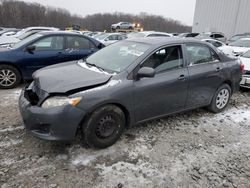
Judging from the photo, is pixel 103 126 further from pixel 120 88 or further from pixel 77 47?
pixel 77 47

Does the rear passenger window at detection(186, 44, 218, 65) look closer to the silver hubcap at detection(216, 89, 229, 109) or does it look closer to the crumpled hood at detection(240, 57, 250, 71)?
the silver hubcap at detection(216, 89, 229, 109)

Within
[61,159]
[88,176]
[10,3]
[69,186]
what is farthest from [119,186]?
[10,3]

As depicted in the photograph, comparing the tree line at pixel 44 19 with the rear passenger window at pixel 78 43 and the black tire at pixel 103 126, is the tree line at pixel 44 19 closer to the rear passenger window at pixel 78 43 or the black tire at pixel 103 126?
the rear passenger window at pixel 78 43

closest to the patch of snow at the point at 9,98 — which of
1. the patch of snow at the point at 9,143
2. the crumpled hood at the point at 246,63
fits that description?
the patch of snow at the point at 9,143

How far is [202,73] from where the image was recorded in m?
3.82

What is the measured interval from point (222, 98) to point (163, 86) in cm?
182

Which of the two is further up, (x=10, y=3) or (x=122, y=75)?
(x=10, y=3)

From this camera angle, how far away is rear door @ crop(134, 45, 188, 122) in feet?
10.4

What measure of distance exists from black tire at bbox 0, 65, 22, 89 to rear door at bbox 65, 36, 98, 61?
134 centimetres

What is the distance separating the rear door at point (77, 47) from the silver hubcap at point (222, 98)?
12.0 feet

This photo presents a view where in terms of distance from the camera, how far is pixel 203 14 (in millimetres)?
28438

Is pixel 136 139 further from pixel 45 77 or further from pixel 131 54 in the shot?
pixel 45 77

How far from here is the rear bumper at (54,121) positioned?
2.60 meters

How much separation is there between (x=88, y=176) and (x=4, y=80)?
Answer: 4.07m
